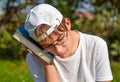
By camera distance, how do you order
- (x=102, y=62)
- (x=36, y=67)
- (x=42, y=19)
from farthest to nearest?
1. (x=36, y=67)
2. (x=102, y=62)
3. (x=42, y=19)

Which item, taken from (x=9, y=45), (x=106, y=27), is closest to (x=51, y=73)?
(x=9, y=45)

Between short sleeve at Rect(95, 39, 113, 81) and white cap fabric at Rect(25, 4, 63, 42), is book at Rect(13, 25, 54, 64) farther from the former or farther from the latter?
short sleeve at Rect(95, 39, 113, 81)

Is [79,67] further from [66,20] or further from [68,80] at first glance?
[66,20]

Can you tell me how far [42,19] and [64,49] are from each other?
31 centimetres

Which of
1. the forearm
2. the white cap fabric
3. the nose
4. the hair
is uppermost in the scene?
the white cap fabric

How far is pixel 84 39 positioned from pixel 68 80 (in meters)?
0.33

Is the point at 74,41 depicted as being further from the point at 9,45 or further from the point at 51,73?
the point at 9,45

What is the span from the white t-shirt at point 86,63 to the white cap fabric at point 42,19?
1.27ft

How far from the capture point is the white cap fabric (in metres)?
2.81

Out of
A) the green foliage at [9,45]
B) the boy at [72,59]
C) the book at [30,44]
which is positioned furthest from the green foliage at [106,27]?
the book at [30,44]

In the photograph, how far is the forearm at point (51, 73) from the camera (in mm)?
3236

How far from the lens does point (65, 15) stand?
820cm

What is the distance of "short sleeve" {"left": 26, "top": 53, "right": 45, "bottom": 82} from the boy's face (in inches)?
10.7

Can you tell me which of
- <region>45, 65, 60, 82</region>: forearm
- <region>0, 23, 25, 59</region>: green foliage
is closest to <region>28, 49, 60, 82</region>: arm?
<region>45, 65, 60, 82</region>: forearm
